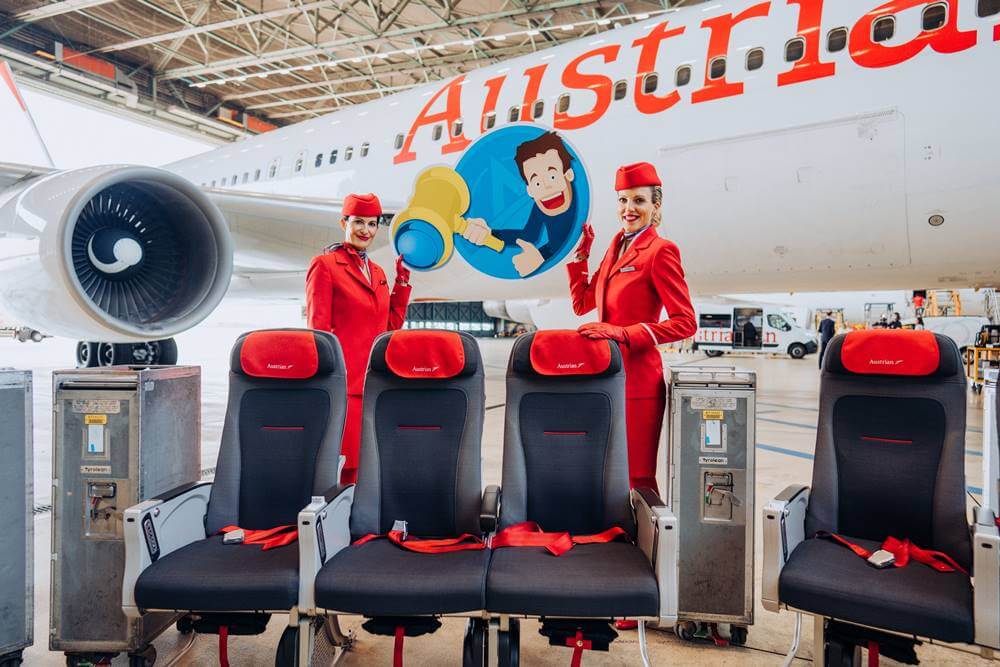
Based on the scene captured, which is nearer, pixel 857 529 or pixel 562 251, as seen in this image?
pixel 857 529

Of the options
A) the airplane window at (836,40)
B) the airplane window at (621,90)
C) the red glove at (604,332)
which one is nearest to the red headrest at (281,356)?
the red glove at (604,332)

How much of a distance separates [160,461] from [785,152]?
357 cm

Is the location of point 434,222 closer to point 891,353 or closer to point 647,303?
point 647,303

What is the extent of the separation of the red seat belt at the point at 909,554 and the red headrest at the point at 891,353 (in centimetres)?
50

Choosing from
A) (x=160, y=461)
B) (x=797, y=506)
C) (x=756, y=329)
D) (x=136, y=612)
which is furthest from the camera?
(x=756, y=329)

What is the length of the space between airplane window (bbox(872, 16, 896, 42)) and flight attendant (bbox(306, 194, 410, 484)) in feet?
9.50

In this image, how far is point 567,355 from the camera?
2.03 metres

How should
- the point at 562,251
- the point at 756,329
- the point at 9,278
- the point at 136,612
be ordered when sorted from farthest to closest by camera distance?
the point at 756,329 < the point at 562,251 < the point at 9,278 < the point at 136,612

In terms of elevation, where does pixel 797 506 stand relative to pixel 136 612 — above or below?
above

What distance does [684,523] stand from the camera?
6.66 feet

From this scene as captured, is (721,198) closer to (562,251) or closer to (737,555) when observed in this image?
(562,251)

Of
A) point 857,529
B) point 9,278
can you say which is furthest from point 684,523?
point 9,278

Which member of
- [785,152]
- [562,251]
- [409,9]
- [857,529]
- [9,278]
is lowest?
[857,529]

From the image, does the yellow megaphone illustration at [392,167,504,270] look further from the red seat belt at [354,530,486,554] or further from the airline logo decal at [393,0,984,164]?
the red seat belt at [354,530,486,554]
